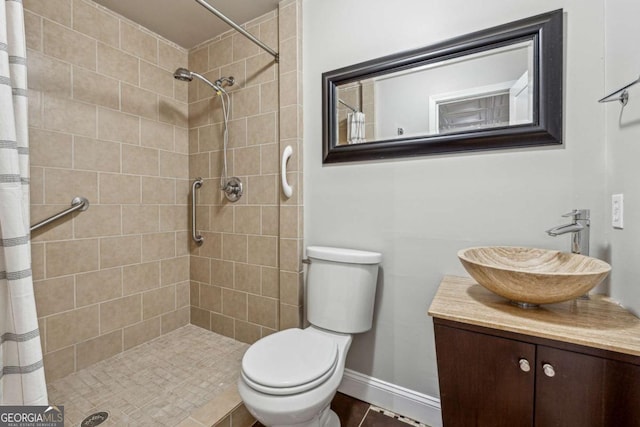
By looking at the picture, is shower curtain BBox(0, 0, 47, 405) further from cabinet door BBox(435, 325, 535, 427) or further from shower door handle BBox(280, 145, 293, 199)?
cabinet door BBox(435, 325, 535, 427)

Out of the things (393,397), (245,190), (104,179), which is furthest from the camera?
(245,190)

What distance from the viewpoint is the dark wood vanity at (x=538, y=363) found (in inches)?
27.4

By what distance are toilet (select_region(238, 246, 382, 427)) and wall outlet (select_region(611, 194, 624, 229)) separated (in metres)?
0.87

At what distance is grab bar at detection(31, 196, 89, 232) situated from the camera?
1.49 m

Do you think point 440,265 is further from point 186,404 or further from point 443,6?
point 186,404

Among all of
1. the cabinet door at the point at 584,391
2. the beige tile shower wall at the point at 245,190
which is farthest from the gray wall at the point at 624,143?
the beige tile shower wall at the point at 245,190

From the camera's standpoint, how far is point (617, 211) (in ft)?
3.17

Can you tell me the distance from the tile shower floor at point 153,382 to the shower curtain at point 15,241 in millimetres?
610

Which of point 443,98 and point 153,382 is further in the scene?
point 153,382

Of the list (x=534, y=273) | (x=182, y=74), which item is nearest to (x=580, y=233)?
(x=534, y=273)

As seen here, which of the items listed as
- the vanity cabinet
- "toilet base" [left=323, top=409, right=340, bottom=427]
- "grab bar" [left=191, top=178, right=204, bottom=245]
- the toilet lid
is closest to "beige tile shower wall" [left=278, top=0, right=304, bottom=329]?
the toilet lid

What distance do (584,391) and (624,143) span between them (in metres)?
0.81

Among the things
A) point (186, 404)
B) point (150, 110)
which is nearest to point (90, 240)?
point (150, 110)

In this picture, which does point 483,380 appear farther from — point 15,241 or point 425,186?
point 15,241
